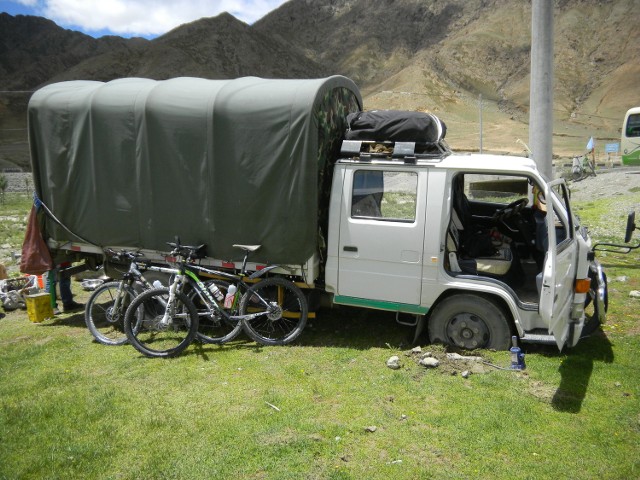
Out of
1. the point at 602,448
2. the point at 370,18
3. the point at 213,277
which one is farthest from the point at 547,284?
the point at 370,18

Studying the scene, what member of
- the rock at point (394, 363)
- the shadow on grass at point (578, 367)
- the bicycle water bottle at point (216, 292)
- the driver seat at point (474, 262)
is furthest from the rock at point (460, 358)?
the bicycle water bottle at point (216, 292)

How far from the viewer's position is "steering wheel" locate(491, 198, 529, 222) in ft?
23.0

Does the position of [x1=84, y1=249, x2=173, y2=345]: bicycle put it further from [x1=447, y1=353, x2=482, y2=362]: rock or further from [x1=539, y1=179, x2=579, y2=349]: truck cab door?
[x1=539, y1=179, x2=579, y2=349]: truck cab door

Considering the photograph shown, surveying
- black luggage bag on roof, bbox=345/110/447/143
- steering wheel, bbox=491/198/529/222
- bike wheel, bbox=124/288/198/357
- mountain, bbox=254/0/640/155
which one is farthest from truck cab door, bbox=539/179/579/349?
mountain, bbox=254/0/640/155

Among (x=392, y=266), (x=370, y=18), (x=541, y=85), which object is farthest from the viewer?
(x=370, y=18)

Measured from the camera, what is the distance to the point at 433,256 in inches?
229

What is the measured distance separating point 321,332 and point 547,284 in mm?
3063

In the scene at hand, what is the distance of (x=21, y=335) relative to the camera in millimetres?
7398

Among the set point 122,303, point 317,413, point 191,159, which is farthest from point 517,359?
point 122,303

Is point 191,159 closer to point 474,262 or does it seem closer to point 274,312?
point 274,312

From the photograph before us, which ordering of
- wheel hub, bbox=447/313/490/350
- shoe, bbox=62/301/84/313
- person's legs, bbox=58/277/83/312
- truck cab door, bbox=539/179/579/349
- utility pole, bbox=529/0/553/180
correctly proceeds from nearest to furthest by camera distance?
truck cab door, bbox=539/179/579/349 → wheel hub, bbox=447/313/490/350 → person's legs, bbox=58/277/83/312 → shoe, bbox=62/301/84/313 → utility pole, bbox=529/0/553/180

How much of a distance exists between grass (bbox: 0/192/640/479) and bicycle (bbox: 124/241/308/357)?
0.25m

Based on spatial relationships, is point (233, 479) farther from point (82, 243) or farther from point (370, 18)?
point (370, 18)

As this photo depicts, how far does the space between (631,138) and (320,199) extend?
83.6 feet
